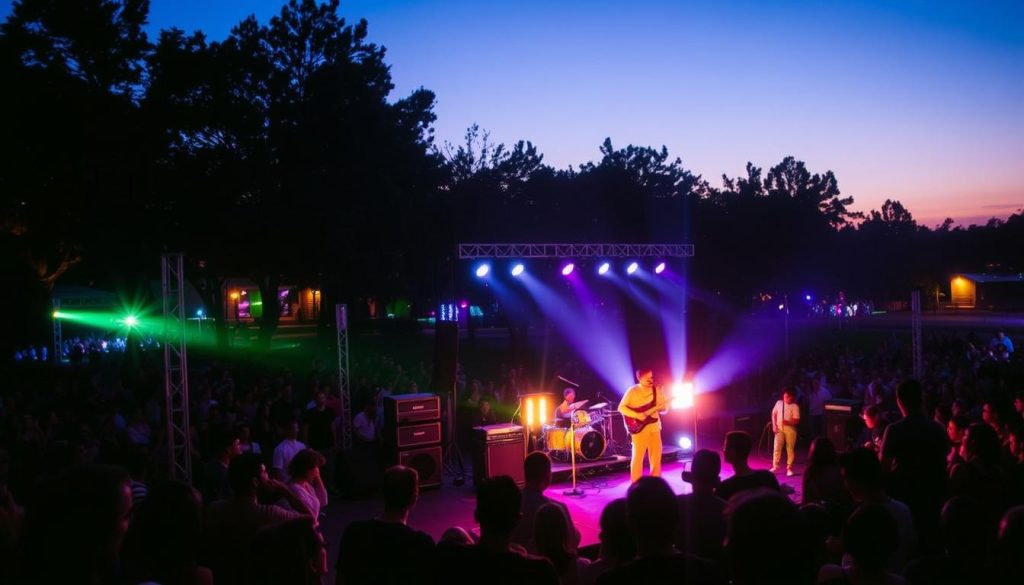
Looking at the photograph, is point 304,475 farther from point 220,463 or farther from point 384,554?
point 384,554

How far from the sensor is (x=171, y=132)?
20.5 m

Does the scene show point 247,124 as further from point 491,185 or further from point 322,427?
point 322,427

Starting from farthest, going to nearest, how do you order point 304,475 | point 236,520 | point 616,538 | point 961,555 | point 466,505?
point 466,505, point 304,475, point 236,520, point 616,538, point 961,555

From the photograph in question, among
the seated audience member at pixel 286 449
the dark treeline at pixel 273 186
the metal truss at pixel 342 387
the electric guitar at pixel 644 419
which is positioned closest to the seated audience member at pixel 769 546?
the seated audience member at pixel 286 449

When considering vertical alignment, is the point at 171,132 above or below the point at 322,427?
above

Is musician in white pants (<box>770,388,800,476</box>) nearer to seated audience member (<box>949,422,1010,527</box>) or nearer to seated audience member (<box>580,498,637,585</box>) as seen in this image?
seated audience member (<box>949,422,1010,527</box>)

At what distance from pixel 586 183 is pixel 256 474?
952 inches

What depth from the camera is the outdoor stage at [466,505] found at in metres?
8.91

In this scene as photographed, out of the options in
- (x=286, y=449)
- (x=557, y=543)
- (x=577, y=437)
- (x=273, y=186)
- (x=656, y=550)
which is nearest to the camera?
(x=656, y=550)

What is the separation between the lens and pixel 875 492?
398cm

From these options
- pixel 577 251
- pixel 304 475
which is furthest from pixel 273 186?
pixel 304 475

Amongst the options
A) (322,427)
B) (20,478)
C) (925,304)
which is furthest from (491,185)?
(925,304)

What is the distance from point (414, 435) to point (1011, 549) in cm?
865

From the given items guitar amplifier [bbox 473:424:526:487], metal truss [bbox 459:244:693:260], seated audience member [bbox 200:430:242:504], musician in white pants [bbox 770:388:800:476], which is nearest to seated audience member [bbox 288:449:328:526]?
seated audience member [bbox 200:430:242:504]
